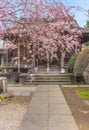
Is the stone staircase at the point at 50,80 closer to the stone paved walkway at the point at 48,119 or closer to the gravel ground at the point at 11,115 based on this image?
the gravel ground at the point at 11,115

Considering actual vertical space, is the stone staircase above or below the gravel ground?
below

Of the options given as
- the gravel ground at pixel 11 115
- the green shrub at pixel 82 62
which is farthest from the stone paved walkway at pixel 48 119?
the green shrub at pixel 82 62

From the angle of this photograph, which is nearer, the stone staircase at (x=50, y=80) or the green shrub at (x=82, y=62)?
the green shrub at (x=82, y=62)

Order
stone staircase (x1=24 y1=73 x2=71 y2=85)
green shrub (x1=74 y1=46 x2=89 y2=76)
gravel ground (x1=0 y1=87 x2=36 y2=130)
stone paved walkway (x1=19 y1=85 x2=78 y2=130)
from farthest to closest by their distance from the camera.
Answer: stone staircase (x1=24 y1=73 x2=71 y2=85), green shrub (x1=74 y1=46 x2=89 y2=76), gravel ground (x1=0 y1=87 x2=36 y2=130), stone paved walkway (x1=19 y1=85 x2=78 y2=130)

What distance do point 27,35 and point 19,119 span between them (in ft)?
11.0

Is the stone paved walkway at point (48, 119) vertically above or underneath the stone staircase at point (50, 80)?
above

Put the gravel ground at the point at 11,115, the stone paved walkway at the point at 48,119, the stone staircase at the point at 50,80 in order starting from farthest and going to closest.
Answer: the stone staircase at the point at 50,80 < the gravel ground at the point at 11,115 < the stone paved walkway at the point at 48,119

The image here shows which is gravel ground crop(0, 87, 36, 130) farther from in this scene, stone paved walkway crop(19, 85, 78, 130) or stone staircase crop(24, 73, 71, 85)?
stone staircase crop(24, 73, 71, 85)

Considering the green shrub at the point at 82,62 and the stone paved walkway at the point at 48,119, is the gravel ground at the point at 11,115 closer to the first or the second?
the stone paved walkway at the point at 48,119

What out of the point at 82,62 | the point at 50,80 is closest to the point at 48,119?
the point at 82,62

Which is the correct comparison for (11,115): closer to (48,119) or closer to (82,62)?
(48,119)

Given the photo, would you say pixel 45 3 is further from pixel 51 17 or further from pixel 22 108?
pixel 22 108

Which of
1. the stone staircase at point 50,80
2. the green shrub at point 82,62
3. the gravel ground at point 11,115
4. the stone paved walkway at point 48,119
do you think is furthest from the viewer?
the stone staircase at point 50,80

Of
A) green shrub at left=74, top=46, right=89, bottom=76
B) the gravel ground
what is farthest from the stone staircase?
the gravel ground
